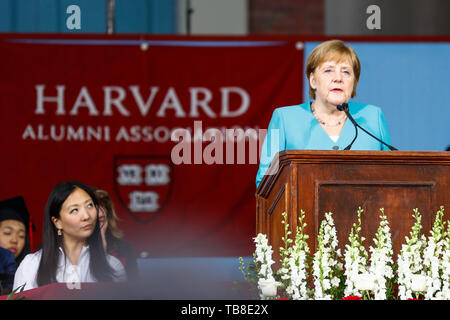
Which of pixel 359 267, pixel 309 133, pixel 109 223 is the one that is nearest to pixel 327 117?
pixel 309 133

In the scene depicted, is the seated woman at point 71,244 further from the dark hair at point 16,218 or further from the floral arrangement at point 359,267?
the floral arrangement at point 359,267

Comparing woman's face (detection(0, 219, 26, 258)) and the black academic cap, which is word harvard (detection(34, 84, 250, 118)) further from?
Answer: woman's face (detection(0, 219, 26, 258))

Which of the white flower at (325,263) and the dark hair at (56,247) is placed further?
the dark hair at (56,247)

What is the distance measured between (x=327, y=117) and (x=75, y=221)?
1584 mm

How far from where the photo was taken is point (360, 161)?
280 cm

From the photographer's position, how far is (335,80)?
352 cm

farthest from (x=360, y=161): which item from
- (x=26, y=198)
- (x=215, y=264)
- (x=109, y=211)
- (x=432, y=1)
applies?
(x=432, y=1)

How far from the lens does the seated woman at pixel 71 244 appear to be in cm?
419

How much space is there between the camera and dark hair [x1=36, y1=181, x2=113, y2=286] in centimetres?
415

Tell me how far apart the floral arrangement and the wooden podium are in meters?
0.04

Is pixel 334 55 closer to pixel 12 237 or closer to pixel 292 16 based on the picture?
pixel 12 237

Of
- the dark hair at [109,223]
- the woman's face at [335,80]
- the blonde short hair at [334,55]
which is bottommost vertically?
the dark hair at [109,223]

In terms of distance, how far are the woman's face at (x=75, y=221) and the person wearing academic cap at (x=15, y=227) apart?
0.91m
